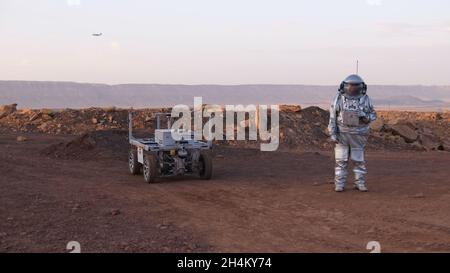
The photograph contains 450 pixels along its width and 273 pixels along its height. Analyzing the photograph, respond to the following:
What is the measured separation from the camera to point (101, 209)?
9.84 metres

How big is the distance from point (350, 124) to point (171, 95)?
136 metres

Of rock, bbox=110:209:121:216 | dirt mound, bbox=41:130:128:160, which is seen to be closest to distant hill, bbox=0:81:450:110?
dirt mound, bbox=41:130:128:160

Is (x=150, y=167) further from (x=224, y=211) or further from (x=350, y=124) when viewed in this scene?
(x=350, y=124)

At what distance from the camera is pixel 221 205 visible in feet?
34.1

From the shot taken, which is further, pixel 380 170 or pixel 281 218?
pixel 380 170

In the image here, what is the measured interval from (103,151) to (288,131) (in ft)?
28.3

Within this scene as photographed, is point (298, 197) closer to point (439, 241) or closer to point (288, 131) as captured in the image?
point (439, 241)

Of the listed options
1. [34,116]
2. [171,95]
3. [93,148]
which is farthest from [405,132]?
[171,95]

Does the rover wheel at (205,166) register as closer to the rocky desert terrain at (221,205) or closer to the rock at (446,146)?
the rocky desert terrain at (221,205)

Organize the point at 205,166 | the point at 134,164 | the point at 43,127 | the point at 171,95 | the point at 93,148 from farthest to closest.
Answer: the point at 171,95, the point at 43,127, the point at 93,148, the point at 134,164, the point at 205,166

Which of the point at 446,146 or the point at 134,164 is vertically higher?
the point at 134,164

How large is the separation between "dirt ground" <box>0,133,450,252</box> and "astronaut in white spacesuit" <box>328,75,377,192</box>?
514mm

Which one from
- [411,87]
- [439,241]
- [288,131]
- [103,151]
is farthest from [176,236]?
[411,87]

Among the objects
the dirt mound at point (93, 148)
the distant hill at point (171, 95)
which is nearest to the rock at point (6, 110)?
the dirt mound at point (93, 148)
